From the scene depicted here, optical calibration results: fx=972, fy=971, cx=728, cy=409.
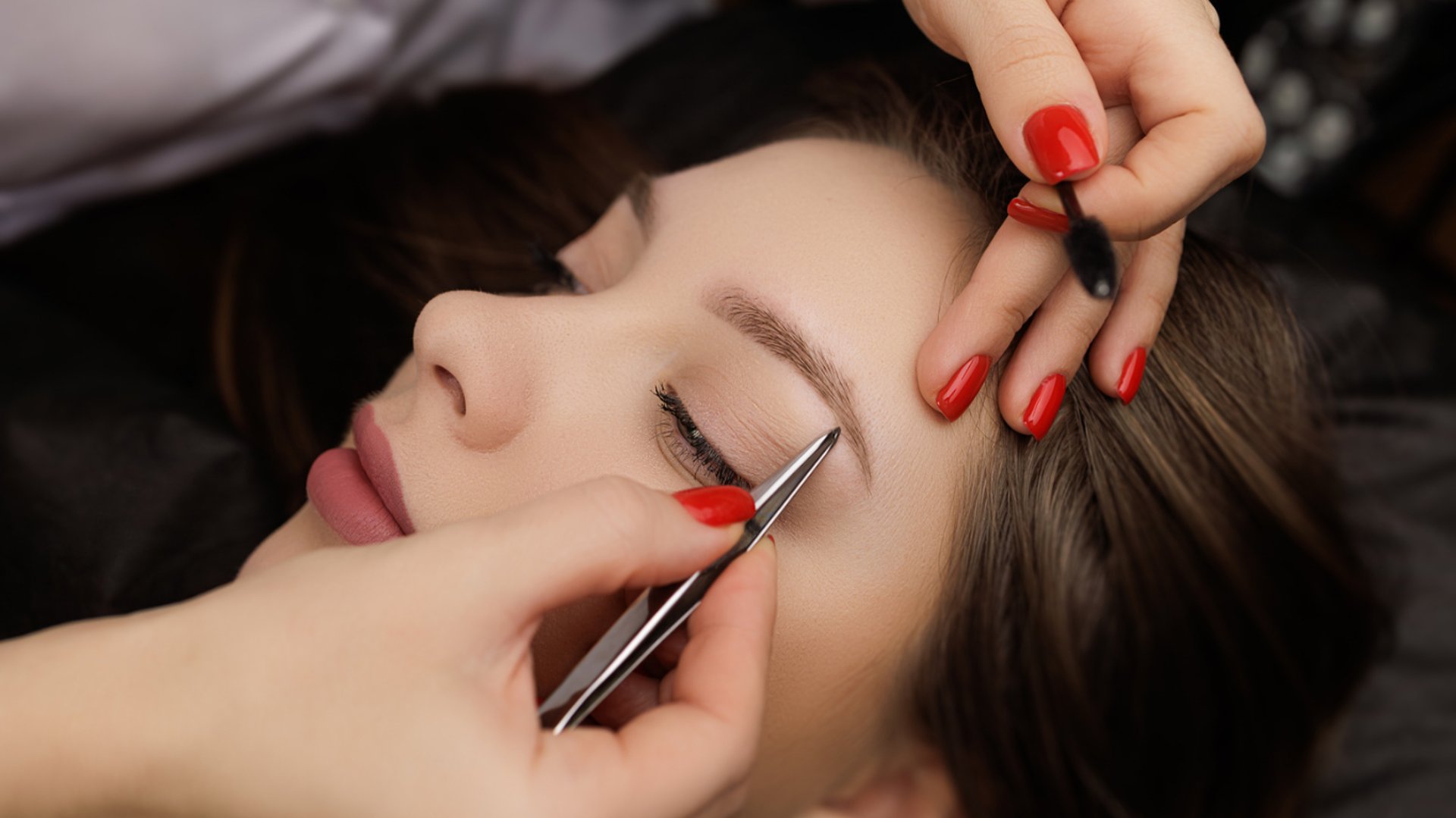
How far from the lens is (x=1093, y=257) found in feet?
2.35

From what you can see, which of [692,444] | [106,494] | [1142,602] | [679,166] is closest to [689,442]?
[692,444]

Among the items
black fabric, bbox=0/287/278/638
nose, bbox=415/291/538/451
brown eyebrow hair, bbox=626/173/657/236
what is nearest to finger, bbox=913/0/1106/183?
brown eyebrow hair, bbox=626/173/657/236

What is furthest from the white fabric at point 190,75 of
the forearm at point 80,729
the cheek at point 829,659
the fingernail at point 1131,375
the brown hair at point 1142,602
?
the fingernail at point 1131,375

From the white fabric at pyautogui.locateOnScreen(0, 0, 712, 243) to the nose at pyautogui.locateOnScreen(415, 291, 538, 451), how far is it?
76 centimetres

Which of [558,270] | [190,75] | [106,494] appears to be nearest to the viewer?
[558,270]

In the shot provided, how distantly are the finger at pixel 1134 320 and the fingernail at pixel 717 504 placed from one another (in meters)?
0.39

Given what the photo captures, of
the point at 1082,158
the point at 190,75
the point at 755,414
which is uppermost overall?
the point at 190,75

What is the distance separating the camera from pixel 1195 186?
785mm

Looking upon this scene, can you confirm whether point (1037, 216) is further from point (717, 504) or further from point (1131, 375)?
point (717, 504)

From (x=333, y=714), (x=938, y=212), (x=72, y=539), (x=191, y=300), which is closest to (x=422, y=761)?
(x=333, y=714)

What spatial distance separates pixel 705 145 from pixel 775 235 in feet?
2.84

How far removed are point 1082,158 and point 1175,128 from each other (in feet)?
0.35

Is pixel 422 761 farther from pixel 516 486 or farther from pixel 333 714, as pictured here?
pixel 516 486

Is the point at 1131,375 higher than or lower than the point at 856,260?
lower
